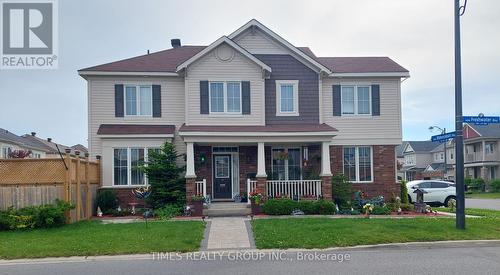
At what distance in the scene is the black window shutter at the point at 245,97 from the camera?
1977 centimetres

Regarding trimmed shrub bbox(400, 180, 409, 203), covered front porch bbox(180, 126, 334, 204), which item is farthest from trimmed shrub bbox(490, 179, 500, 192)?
covered front porch bbox(180, 126, 334, 204)

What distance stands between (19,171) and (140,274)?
8.63 meters

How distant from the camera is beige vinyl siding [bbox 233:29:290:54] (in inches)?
813

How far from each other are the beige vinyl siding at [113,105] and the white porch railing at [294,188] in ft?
14.4

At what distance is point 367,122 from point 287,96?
3.82 metres

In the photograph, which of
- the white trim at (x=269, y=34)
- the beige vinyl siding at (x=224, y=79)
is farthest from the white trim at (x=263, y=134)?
the white trim at (x=269, y=34)

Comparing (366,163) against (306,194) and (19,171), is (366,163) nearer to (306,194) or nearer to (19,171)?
(306,194)

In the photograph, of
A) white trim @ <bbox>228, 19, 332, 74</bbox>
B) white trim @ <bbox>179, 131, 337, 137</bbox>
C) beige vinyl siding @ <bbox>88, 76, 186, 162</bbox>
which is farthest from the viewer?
white trim @ <bbox>228, 19, 332, 74</bbox>

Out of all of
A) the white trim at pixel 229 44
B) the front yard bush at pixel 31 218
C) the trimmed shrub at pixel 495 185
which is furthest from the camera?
the trimmed shrub at pixel 495 185

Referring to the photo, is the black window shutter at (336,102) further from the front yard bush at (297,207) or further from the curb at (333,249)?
the curb at (333,249)

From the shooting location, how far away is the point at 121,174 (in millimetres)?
19641

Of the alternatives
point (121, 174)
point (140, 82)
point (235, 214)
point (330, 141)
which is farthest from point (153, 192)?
point (330, 141)

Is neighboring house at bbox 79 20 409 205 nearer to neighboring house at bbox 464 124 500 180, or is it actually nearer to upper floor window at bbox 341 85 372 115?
upper floor window at bbox 341 85 372 115

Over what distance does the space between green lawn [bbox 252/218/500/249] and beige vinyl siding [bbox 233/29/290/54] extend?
8.70m
